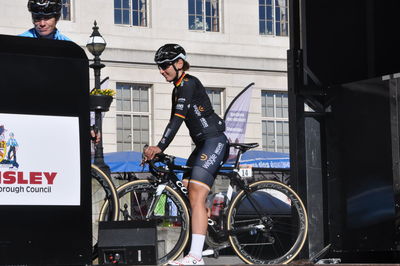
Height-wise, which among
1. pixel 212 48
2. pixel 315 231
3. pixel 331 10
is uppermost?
pixel 212 48

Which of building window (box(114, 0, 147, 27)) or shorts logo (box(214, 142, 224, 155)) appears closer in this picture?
shorts logo (box(214, 142, 224, 155))

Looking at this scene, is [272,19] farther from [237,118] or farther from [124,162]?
[124,162]

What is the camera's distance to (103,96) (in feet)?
28.8

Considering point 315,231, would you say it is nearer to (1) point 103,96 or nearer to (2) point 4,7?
(1) point 103,96

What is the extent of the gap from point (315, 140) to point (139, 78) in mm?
26530

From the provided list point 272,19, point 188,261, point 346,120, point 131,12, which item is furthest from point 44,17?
point 272,19

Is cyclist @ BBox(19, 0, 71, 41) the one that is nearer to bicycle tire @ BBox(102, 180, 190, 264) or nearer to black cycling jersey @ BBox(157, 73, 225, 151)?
black cycling jersey @ BBox(157, 73, 225, 151)

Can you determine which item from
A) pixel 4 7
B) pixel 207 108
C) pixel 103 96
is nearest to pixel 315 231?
pixel 207 108

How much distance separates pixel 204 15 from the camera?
36.2 metres

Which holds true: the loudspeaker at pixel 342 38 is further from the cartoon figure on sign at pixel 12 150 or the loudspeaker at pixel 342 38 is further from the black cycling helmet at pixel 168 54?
the cartoon figure on sign at pixel 12 150

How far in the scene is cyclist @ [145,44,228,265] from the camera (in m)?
7.92

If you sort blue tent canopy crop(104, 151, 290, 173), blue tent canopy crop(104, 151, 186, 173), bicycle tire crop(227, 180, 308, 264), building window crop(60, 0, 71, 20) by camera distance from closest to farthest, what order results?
bicycle tire crop(227, 180, 308, 264) < blue tent canopy crop(104, 151, 186, 173) < blue tent canopy crop(104, 151, 290, 173) < building window crop(60, 0, 71, 20)

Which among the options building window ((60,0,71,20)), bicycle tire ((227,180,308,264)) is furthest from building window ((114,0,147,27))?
bicycle tire ((227,180,308,264))

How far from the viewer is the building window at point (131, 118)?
3378 centimetres
